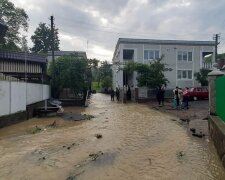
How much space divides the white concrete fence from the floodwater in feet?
4.87

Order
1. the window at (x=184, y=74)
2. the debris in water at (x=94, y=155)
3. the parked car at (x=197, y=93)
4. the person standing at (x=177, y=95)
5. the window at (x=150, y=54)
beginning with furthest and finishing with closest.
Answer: the window at (x=184, y=74) → the window at (x=150, y=54) → the parked car at (x=197, y=93) → the person standing at (x=177, y=95) → the debris in water at (x=94, y=155)

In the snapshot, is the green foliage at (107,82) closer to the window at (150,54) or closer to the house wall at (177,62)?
Result: the house wall at (177,62)

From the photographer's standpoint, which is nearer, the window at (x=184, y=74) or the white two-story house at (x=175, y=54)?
the white two-story house at (x=175, y=54)

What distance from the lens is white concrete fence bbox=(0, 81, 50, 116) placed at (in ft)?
49.2

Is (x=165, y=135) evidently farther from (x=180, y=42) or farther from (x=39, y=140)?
(x=180, y=42)

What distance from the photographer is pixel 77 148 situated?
33.6 feet

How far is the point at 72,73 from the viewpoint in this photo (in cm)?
3138

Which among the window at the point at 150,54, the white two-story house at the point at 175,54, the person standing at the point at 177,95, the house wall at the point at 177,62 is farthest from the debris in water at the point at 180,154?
the window at the point at 150,54

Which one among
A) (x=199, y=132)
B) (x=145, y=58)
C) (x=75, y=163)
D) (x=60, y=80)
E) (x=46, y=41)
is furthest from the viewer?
(x=46, y=41)

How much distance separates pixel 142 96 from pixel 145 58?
869cm

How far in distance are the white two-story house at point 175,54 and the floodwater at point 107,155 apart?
98.8 feet

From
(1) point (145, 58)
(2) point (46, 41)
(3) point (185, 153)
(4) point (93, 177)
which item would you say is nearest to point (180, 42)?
(1) point (145, 58)

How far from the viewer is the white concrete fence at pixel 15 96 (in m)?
15.0

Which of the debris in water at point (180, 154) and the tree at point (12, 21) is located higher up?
the tree at point (12, 21)
